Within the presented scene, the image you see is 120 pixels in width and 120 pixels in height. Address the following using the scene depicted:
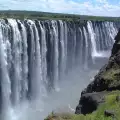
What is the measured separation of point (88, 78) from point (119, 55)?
23.3 metres

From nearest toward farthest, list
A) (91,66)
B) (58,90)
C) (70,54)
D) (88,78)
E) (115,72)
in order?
(115,72)
(58,90)
(88,78)
(70,54)
(91,66)

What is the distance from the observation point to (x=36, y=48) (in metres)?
40.0

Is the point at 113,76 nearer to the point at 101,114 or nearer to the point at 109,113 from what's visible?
the point at 101,114

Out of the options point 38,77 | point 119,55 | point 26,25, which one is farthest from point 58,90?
point 119,55

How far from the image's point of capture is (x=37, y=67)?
4000cm

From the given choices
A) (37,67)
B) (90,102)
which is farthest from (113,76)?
(37,67)

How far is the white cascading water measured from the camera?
1344 inches

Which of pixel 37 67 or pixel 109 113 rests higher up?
pixel 109 113

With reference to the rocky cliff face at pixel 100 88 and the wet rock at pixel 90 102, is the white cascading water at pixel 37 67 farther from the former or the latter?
the wet rock at pixel 90 102

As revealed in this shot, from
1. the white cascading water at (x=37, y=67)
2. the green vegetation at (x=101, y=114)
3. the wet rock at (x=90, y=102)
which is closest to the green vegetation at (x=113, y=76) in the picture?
the wet rock at (x=90, y=102)

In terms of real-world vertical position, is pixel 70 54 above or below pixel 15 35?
below

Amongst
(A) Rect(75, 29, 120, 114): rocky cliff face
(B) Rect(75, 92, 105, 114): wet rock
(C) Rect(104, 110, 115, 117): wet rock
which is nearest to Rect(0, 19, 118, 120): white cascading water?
(A) Rect(75, 29, 120, 114): rocky cliff face

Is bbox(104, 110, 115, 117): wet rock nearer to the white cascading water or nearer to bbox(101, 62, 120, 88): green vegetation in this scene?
bbox(101, 62, 120, 88): green vegetation

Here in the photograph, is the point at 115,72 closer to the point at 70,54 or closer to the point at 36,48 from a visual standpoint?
the point at 36,48
